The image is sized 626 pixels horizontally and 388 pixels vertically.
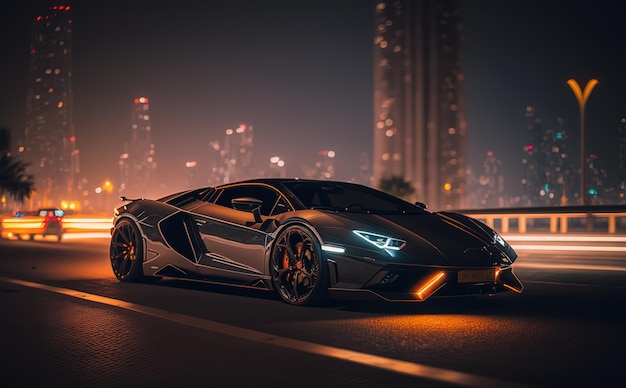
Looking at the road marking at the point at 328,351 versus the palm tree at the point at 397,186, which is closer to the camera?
the road marking at the point at 328,351

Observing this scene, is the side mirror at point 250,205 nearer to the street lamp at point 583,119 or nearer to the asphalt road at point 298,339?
the asphalt road at point 298,339

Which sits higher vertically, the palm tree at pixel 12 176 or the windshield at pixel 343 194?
the palm tree at pixel 12 176

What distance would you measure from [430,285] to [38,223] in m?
21.9

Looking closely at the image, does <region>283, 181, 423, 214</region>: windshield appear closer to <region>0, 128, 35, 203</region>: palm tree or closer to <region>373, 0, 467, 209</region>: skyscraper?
<region>0, 128, 35, 203</region>: palm tree

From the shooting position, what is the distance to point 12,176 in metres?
61.0

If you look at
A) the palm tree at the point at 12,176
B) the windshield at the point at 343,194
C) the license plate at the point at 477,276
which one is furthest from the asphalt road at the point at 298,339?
the palm tree at the point at 12,176

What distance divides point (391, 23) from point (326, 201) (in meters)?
185

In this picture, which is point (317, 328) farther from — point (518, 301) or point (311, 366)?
point (518, 301)

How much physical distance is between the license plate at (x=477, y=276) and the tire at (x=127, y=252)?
4541 mm

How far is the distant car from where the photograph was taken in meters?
26.3

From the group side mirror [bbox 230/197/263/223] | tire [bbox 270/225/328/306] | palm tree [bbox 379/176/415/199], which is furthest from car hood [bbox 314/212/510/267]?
palm tree [bbox 379/176/415/199]

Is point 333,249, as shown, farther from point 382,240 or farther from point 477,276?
point 477,276

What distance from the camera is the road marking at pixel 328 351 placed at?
4.73 m

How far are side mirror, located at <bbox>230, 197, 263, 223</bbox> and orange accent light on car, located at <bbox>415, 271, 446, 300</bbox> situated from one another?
6.89 ft
